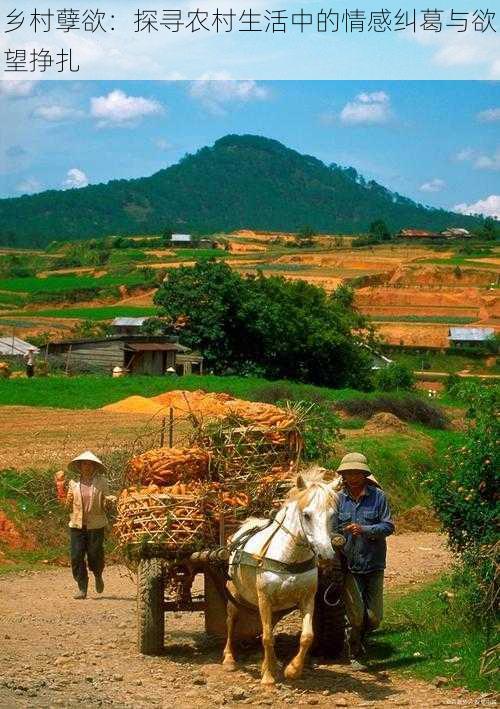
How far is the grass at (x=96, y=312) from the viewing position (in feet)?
271

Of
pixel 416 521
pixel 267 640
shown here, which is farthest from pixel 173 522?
pixel 416 521

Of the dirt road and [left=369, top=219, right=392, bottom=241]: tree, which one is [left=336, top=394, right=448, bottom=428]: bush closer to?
the dirt road

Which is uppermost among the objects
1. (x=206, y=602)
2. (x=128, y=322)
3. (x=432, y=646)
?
(x=128, y=322)

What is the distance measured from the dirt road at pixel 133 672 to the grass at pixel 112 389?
26648 millimetres

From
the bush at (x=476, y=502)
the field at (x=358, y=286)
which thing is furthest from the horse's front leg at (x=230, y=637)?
the field at (x=358, y=286)

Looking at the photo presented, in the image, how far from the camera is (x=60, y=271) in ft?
393

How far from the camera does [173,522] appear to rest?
10.7 m

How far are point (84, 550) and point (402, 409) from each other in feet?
83.7

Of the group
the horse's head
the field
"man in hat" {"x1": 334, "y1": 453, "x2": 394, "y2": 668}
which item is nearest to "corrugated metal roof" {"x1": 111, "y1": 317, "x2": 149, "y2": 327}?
the field

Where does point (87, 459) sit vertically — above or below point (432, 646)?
above

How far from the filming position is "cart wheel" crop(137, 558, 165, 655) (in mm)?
10984

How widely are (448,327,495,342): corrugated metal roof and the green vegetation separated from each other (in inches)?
679

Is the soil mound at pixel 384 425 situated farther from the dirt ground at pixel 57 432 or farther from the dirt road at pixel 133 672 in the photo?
the dirt road at pixel 133 672

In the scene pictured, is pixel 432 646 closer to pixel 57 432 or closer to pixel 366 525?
pixel 366 525
